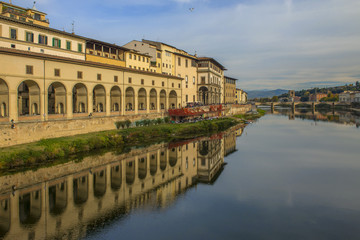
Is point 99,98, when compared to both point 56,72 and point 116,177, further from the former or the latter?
point 116,177

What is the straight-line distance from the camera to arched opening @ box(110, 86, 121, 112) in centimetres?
3847

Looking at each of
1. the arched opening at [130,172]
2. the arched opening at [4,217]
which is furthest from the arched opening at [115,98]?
the arched opening at [4,217]

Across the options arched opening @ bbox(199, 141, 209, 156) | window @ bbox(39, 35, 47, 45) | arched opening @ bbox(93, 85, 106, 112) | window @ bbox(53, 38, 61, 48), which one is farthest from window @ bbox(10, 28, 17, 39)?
Result: arched opening @ bbox(199, 141, 209, 156)

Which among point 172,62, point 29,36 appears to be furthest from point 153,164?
point 172,62

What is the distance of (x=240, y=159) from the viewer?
92.3 ft

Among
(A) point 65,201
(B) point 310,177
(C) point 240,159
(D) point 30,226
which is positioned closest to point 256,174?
(B) point 310,177

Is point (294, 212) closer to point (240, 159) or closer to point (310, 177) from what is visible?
point (310, 177)

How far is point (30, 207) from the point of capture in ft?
50.2

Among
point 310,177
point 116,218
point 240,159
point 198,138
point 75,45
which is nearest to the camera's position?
point 116,218

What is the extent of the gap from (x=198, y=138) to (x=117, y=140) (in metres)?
13.5

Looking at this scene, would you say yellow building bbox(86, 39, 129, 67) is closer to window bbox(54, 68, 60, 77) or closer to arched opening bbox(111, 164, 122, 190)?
window bbox(54, 68, 60, 77)

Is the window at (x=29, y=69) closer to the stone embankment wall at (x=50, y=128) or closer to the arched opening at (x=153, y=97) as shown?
the stone embankment wall at (x=50, y=128)

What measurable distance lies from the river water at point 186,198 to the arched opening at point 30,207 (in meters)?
0.05

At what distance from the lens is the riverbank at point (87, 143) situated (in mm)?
21781
